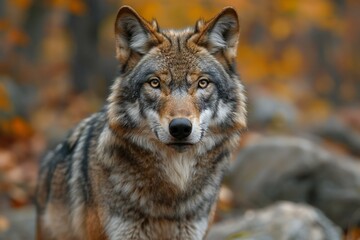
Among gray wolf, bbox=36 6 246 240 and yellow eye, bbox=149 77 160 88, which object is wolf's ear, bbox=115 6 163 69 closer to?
gray wolf, bbox=36 6 246 240

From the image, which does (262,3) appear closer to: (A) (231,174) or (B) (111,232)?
(A) (231,174)

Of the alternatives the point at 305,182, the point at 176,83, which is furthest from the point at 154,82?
the point at 305,182

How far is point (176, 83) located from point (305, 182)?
166 inches

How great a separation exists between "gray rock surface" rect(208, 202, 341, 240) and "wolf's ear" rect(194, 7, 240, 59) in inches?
Answer: 77.5

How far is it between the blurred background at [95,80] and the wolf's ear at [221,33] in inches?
45.9

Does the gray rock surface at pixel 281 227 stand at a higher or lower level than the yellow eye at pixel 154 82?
lower

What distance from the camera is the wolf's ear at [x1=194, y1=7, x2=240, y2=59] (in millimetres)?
5250

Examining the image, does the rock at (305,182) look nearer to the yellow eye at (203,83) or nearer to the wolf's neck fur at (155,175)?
the wolf's neck fur at (155,175)

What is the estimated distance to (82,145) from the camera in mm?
5855

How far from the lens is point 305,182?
343 inches

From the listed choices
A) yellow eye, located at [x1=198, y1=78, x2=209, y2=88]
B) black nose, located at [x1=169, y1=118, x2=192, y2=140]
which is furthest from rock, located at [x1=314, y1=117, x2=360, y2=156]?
black nose, located at [x1=169, y1=118, x2=192, y2=140]

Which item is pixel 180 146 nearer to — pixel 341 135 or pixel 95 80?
pixel 341 135

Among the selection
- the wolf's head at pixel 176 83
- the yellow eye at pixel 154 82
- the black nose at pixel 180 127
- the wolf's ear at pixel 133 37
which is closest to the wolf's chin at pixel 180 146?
the wolf's head at pixel 176 83

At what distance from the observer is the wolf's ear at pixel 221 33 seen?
525 cm
